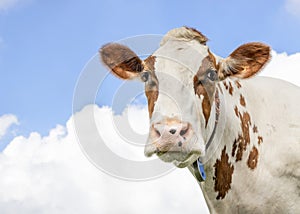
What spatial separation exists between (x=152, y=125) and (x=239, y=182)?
197cm

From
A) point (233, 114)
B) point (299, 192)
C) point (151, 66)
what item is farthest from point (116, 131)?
point (299, 192)

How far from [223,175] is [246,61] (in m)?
1.49

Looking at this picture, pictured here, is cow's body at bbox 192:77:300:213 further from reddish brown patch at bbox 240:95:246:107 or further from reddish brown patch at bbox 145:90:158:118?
reddish brown patch at bbox 145:90:158:118

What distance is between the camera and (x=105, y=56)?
6.45 m

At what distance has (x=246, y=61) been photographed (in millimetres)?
6215

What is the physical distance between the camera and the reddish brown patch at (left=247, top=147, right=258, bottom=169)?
21.1 ft

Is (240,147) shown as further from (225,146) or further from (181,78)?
(181,78)

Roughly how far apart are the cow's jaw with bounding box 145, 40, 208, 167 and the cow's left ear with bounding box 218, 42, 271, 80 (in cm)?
43

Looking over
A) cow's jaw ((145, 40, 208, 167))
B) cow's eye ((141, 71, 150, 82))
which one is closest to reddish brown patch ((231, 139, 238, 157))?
cow's jaw ((145, 40, 208, 167))

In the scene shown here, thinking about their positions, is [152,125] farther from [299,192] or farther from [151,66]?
[299,192]

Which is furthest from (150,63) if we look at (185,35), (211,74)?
(211,74)

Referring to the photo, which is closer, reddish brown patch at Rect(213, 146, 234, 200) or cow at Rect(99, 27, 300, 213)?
cow at Rect(99, 27, 300, 213)

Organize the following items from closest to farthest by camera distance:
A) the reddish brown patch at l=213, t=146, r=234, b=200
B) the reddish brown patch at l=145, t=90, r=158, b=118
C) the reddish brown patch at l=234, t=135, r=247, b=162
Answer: the reddish brown patch at l=145, t=90, r=158, b=118, the reddish brown patch at l=213, t=146, r=234, b=200, the reddish brown patch at l=234, t=135, r=247, b=162

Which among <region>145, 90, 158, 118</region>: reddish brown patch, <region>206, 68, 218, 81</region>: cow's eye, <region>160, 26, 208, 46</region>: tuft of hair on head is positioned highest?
<region>160, 26, 208, 46</region>: tuft of hair on head
